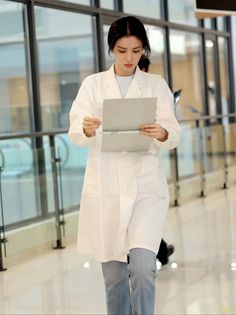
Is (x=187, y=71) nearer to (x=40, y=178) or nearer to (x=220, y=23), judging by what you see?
(x=220, y=23)

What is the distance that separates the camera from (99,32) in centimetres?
816

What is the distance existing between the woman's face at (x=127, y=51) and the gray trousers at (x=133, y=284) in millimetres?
853

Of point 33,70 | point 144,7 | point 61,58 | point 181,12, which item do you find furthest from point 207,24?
point 33,70

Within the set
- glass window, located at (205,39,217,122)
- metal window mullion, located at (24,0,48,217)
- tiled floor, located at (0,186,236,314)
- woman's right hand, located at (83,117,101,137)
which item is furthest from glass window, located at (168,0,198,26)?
woman's right hand, located at (83,117,101,137)

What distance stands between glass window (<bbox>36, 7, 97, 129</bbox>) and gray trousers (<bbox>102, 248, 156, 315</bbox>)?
4520mm

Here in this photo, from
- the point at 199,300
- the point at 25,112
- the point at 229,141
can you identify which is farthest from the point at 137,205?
the point at 229,141

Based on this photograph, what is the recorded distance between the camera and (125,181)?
Result: 290cm

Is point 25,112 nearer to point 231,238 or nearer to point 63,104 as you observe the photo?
point 63,104

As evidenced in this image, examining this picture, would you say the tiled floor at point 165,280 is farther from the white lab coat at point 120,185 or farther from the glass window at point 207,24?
the glass window at point 207,24

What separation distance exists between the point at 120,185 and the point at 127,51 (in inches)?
24.2

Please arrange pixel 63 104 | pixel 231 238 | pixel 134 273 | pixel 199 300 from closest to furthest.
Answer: pixel 134 273 → pixel 199 300 → pixel 231 238 → pixel 63 104

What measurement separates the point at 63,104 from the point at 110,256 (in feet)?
17.0

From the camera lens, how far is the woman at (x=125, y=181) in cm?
288

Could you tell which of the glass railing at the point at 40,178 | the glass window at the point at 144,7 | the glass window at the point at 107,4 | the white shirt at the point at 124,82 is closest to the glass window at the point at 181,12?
the glass window at the point at 144,7
